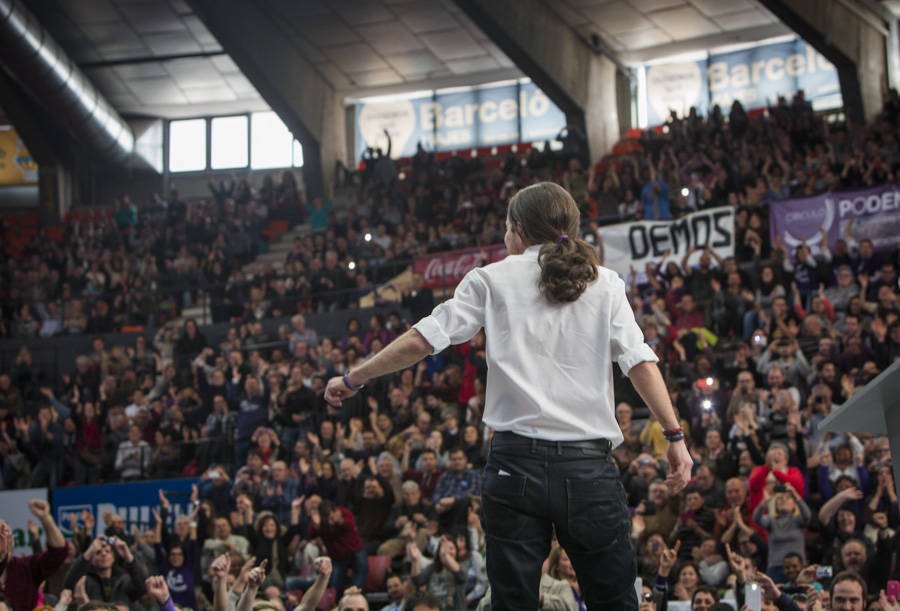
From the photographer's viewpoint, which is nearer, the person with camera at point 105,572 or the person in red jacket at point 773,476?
the person with camera at point 105,572

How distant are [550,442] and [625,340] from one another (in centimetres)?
39

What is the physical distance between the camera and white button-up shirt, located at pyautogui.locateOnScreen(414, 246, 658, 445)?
3076mm

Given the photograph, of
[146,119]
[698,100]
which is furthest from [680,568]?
[146,119]

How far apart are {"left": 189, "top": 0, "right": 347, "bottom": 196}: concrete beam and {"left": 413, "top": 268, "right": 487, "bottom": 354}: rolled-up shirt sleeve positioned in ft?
63.6

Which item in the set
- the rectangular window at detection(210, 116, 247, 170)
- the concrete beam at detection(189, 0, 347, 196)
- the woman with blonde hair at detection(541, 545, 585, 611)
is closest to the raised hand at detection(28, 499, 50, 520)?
the woman with blonde hair at detection(541, 545, 585, 611)

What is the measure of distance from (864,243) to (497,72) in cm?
1449

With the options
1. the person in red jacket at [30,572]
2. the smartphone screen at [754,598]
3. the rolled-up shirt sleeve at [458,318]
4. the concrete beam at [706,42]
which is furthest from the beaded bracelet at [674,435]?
the concrete beam at [706,42]

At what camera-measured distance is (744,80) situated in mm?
23328

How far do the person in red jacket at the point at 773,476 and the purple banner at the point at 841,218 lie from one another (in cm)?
516

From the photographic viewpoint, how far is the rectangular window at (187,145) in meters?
28.5

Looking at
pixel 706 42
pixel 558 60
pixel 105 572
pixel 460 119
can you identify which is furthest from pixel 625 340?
pixel 460 119

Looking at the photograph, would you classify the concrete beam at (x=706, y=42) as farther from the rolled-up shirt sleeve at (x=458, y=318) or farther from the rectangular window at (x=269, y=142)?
the rolled-up shirt sleeve at (x=458, y=318)

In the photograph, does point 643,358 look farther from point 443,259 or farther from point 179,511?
point 443,259

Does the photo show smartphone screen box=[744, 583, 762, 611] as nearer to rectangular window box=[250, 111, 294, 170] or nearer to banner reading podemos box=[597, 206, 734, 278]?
banner reading podemos box=[597, 206, 734, 278]
